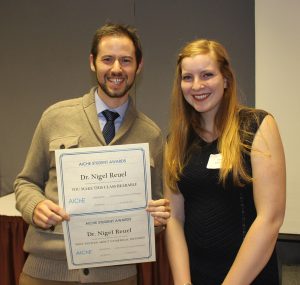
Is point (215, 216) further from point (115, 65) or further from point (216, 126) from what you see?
point (115, 65)

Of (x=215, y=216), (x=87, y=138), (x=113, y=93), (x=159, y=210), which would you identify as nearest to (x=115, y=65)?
(x=113, y=93)

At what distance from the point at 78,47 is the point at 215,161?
270 centimetres

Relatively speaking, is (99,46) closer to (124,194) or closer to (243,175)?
(124,194)

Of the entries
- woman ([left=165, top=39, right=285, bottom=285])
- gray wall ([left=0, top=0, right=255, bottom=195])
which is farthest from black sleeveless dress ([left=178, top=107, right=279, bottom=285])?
gray wall ([left=0, top=0, right=255, bottom=195])

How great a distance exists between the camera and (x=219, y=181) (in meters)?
1.47

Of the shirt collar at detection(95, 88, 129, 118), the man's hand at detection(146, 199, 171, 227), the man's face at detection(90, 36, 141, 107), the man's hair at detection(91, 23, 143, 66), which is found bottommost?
the man's hand at detection(146, 199, 171, 227)

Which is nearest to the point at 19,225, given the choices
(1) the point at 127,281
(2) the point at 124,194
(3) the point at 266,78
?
(1) the point at 127,281

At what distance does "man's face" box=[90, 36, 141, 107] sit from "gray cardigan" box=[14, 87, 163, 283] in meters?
0.11

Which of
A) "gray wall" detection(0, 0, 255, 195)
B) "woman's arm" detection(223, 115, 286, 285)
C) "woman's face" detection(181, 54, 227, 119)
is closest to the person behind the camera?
"woman's arm" detection(223, 115, 286, 285)

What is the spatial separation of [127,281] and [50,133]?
0.74 m

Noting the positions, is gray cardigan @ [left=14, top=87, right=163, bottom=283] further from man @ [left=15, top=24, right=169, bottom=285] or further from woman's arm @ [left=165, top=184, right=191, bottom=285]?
woman's arm @ [left=165, top=184, right=191, bottom=285]

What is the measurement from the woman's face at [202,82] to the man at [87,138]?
1.00 ft

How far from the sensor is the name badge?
1.49m

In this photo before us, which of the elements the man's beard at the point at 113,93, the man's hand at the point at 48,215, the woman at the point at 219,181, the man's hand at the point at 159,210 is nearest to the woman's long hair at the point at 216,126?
the woman at the point at 219,181
